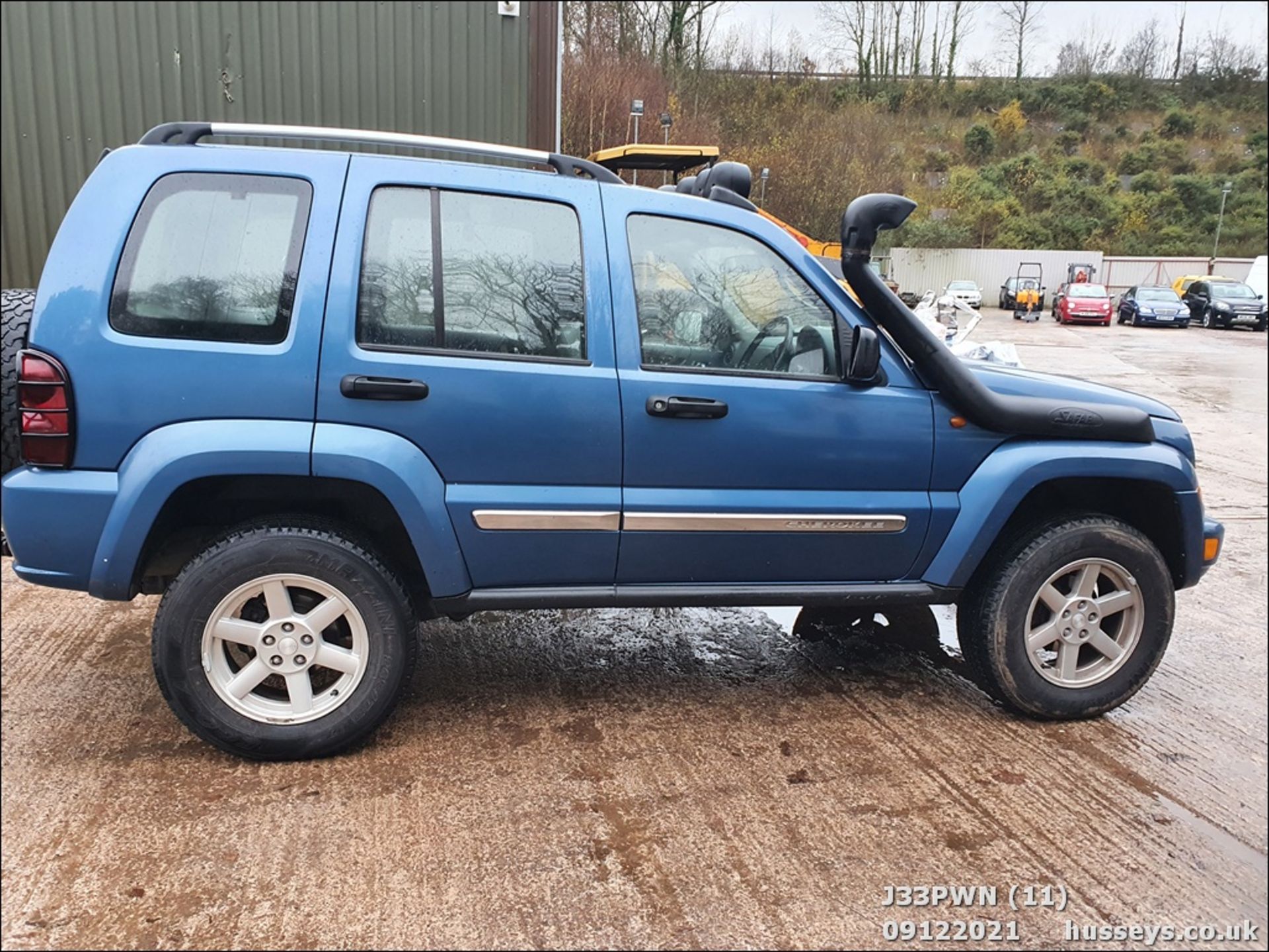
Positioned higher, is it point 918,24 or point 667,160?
point 918,24

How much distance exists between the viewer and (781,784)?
3.00 m

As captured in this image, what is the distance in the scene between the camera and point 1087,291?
21.5 meters

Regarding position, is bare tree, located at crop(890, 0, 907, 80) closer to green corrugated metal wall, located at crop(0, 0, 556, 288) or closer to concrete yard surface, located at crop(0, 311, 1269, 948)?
green corrugated metal wall, located at crop(0, 0, 556, 288)

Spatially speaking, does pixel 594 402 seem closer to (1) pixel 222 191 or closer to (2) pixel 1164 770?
(1) pixel 222 191

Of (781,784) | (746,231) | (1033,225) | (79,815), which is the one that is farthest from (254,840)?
(1033,225)

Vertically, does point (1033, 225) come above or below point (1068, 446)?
above

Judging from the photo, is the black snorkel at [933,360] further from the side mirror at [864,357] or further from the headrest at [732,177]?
the headrest at [732,177]

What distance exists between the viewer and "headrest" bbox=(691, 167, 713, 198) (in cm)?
378

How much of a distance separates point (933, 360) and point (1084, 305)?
2057 cm

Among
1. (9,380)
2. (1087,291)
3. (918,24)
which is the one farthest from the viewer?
(1087,291)

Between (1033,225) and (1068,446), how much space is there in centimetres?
1868

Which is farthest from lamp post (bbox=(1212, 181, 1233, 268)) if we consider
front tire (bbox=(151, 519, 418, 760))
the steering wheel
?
front tire (bbox=(151, 519, 418, 760))

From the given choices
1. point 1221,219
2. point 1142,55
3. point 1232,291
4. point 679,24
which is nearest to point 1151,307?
point 1221,219

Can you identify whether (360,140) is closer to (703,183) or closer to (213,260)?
(213,260)
